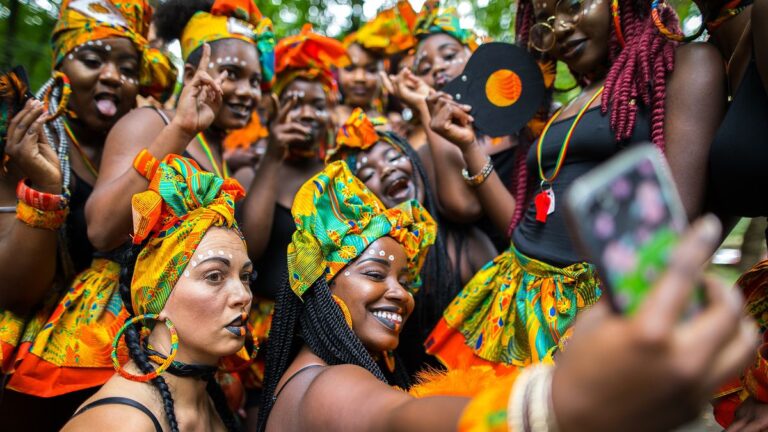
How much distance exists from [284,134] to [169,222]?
1.42 meters

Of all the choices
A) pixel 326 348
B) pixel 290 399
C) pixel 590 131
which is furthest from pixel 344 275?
pixel 590 131

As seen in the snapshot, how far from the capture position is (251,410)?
12.5 feet

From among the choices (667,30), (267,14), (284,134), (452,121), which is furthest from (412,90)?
(267,14)

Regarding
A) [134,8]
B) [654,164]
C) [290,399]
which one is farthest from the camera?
[134,8]

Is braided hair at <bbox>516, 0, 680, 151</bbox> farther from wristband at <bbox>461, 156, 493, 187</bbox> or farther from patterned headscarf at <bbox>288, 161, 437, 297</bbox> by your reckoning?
patterned headscarf at <bbox>288, 161, 437, 297</bbox>

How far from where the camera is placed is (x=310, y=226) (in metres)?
2.60

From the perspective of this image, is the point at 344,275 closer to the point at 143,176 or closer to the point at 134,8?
A: the point at 143,176

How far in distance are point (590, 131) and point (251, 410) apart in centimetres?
271

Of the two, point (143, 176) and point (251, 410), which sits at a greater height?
point (143, 176)

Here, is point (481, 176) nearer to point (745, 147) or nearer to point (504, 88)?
point (504, 88)

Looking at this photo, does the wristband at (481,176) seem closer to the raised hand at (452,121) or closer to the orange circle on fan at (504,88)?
the raised hand at (452,121)

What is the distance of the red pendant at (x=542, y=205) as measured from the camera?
275 centimetres

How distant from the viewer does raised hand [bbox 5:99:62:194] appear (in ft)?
8.96

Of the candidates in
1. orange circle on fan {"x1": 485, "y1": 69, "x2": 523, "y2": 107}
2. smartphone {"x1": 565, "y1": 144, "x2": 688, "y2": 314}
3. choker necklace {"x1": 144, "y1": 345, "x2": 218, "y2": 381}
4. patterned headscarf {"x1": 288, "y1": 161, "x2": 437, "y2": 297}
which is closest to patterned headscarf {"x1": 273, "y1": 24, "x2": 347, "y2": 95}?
orange circle on fan {"x1": 485, "y1": 69, "x2": 523, "y2": 107}
